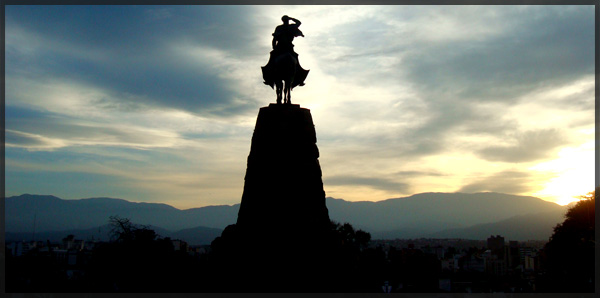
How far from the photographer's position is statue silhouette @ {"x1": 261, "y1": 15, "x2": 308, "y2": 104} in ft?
45.2

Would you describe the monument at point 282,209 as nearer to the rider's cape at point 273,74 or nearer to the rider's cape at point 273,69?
the rider's cape at point 273,69

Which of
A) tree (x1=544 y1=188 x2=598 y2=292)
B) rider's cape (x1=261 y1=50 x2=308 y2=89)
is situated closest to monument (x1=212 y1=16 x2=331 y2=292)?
rider's cape (x1=261 y1=50 x2=308 y2=89)

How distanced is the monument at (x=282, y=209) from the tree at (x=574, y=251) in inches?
923

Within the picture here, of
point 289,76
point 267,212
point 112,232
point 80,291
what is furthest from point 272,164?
point 112,232

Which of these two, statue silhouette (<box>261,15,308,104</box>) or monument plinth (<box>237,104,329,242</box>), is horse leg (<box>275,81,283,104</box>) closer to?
statue silhouette (<box>261,15,308,104</box>)

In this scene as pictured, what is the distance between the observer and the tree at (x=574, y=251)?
111ft

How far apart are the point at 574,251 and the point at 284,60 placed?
30033 mm

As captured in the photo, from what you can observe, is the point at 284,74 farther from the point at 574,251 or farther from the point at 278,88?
the point at 574,251

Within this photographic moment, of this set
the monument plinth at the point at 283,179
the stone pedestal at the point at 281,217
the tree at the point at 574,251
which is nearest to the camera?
the stone pedestal at the point at 281,217

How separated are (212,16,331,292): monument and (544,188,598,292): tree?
23448 millimetres

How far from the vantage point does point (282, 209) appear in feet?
41.9

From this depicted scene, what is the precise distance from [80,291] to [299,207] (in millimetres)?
17199

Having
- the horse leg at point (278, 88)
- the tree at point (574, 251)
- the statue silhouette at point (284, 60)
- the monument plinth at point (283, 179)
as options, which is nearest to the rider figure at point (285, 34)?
the statue silhouette at point (284, 60)

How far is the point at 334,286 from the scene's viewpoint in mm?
12703
